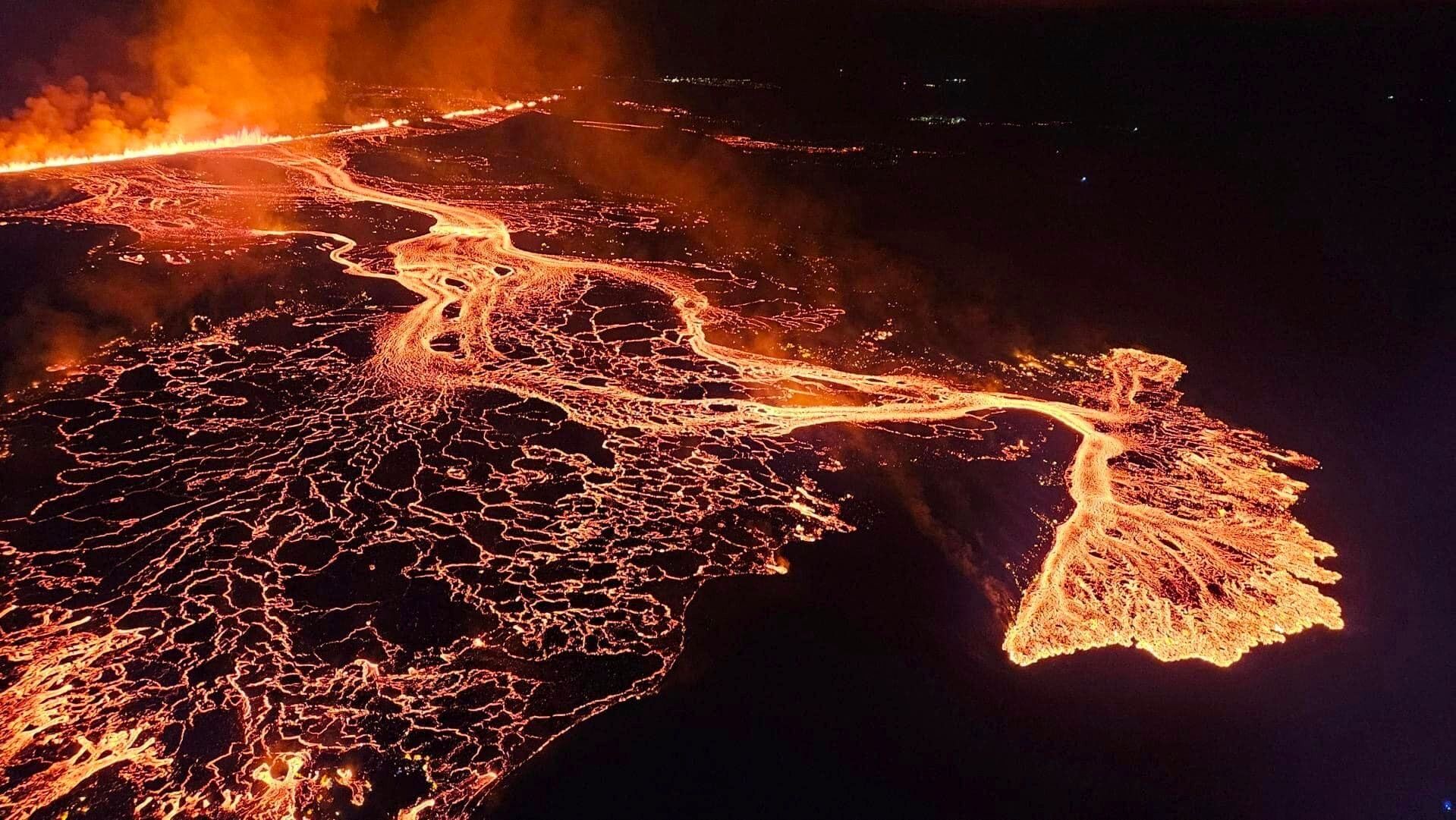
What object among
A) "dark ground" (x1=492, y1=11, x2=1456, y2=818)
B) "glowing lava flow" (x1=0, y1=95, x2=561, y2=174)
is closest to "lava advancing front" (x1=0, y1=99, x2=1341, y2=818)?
"dark ground" (x1=492, y1=11, x2=1456, y2=818)

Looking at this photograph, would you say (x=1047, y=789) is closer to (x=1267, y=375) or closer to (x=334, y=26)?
(x=1267, y=375)

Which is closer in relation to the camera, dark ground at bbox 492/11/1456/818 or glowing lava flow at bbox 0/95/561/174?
dark ground at bbox 492/11/1456/818

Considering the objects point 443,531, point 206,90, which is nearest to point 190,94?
point 206,90

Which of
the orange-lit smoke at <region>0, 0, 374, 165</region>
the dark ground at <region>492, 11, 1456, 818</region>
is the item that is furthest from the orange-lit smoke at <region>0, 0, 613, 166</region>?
the dark ground at <region>492, 11, 1456, 818</region>

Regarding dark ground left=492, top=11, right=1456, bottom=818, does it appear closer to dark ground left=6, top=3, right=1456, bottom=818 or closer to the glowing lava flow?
dark ground left=6, top=3, right=1456, bottom=818

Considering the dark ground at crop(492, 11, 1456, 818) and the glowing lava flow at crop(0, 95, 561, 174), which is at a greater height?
the dark ground at crop(492, 11, 1456, 818)

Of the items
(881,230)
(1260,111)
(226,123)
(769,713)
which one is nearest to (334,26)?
(226,123)

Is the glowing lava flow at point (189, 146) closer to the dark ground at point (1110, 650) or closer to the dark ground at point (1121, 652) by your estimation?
the dark ground at point (1110, 650)

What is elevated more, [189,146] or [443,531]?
[443,531]

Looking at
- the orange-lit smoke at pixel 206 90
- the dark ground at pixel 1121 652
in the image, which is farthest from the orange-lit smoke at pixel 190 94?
the dark ground at pixel 1121 652

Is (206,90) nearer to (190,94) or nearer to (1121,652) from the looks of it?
(190,94)
